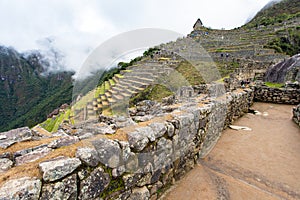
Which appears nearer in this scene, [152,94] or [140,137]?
[140,137]

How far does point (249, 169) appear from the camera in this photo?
256 centimetres

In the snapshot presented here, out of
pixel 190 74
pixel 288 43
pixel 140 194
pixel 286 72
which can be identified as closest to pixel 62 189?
pixel 140 194

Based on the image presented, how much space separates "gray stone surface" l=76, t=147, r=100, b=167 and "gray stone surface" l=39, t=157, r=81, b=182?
48 millimetres

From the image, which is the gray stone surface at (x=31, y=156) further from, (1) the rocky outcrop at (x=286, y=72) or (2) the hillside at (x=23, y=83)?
(2) the hillside at (x=23, y=83)

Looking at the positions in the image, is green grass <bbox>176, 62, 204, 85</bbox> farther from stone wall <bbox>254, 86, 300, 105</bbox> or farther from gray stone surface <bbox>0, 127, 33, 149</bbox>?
gray stone surface <bbox>0, 127, 33, 149</bbox>

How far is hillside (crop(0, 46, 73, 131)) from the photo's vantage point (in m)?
51.8

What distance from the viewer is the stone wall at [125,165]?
1.02 m

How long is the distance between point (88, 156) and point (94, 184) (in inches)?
8.8

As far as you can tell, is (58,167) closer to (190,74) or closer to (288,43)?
(190,74)

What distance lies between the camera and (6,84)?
58844 millimetres

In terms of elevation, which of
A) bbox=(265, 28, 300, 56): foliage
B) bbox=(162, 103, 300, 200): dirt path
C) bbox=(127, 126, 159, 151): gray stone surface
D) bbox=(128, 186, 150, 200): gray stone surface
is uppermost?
bbox=(265, 28, 300, 56): foliage

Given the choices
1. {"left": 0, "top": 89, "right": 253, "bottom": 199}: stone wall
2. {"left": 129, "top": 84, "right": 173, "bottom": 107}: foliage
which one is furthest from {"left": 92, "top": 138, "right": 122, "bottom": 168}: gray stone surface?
{"left": 129, "top": 84, "right": 173, "bottom": 107}: foliage

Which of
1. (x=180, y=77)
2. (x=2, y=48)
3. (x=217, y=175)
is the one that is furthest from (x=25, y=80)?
(x=217, y=175)

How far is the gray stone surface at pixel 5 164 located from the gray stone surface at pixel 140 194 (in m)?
1.02
